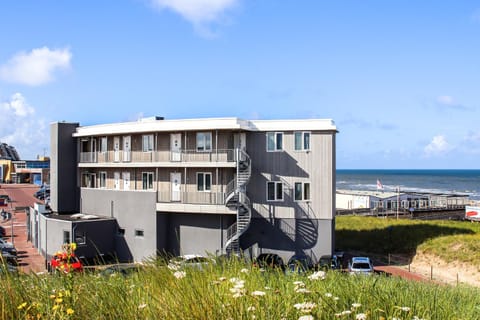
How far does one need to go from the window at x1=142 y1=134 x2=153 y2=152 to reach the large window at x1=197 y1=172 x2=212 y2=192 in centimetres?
425

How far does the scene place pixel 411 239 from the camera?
35.9 meters

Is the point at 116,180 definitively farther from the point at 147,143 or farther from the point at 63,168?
the point at 63,168

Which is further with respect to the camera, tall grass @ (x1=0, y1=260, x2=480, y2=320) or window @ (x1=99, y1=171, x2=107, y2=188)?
window @ (x1=99, y1=171, x2=107, y2=188)

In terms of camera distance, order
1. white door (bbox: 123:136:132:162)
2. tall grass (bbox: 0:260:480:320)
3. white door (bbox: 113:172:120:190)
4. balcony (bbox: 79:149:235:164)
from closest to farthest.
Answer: tall grass (bbox: 0:260:480:320) < balcony (bbox: 79:149:235:164) < white door (bbox: 123:136:132:162) < white door (bbox: 113:172:120:190)

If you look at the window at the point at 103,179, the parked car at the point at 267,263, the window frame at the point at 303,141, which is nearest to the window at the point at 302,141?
the window frame at the point at 303,141

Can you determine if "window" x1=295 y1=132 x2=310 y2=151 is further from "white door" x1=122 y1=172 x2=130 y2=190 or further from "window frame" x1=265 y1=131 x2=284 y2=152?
"white door" x1=122 y1=172 x2=130 y2=190

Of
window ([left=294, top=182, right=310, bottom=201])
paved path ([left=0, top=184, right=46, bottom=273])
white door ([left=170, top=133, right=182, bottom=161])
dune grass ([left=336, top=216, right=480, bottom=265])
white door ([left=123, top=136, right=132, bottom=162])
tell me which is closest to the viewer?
→ window ([left=294, top=182, right=310, bottom=201])

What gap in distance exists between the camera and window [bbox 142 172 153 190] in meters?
32.2

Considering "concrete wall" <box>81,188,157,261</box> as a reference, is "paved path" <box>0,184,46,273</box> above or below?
below

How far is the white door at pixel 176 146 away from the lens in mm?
30594

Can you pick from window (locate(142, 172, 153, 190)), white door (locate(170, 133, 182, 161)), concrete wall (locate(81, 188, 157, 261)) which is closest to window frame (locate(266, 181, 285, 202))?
white door (locate(170, 133, 182, 161))

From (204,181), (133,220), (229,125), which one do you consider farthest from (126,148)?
(229,125)

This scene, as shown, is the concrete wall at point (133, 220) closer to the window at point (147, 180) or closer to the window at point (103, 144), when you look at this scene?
the window at point (147, 180)

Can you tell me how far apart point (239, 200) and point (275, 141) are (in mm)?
4738
